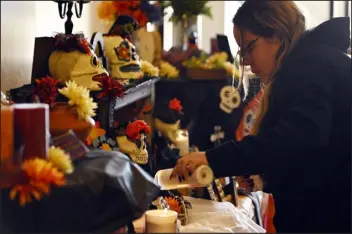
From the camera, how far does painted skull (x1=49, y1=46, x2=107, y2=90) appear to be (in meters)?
2.14

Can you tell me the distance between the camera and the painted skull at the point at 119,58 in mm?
2809

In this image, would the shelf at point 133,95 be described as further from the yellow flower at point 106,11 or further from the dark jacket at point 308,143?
the dark jacket at point 308,143

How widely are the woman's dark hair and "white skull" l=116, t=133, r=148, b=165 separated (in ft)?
2.91

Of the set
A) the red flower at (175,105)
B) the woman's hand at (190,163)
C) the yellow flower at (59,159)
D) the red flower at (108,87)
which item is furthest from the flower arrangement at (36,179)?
the red flower at (175,105)

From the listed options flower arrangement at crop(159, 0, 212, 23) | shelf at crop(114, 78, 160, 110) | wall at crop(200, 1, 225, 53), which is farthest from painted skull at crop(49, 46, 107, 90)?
wall at crop(200, 1, 225, 53)

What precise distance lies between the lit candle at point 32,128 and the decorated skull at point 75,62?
833 mm

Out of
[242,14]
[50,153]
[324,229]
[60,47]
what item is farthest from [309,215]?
[60,47]

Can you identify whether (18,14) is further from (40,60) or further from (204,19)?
(204,19)

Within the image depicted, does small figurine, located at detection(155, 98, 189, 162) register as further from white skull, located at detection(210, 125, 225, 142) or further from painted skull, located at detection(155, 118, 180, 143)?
white skull, located at detection(210, 125, 225, 142)

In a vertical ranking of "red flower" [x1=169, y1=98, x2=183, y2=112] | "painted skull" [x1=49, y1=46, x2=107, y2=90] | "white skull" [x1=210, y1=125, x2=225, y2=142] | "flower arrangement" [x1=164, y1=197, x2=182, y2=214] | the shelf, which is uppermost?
"painted skull" [x1=49, y1=46, x2=107, y2=90]

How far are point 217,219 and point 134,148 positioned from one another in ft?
1.68

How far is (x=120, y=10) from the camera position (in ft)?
11.4

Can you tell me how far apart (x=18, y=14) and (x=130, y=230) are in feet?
3.99

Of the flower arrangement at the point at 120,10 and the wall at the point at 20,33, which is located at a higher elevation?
the flower arrangement at the point at 120,10
